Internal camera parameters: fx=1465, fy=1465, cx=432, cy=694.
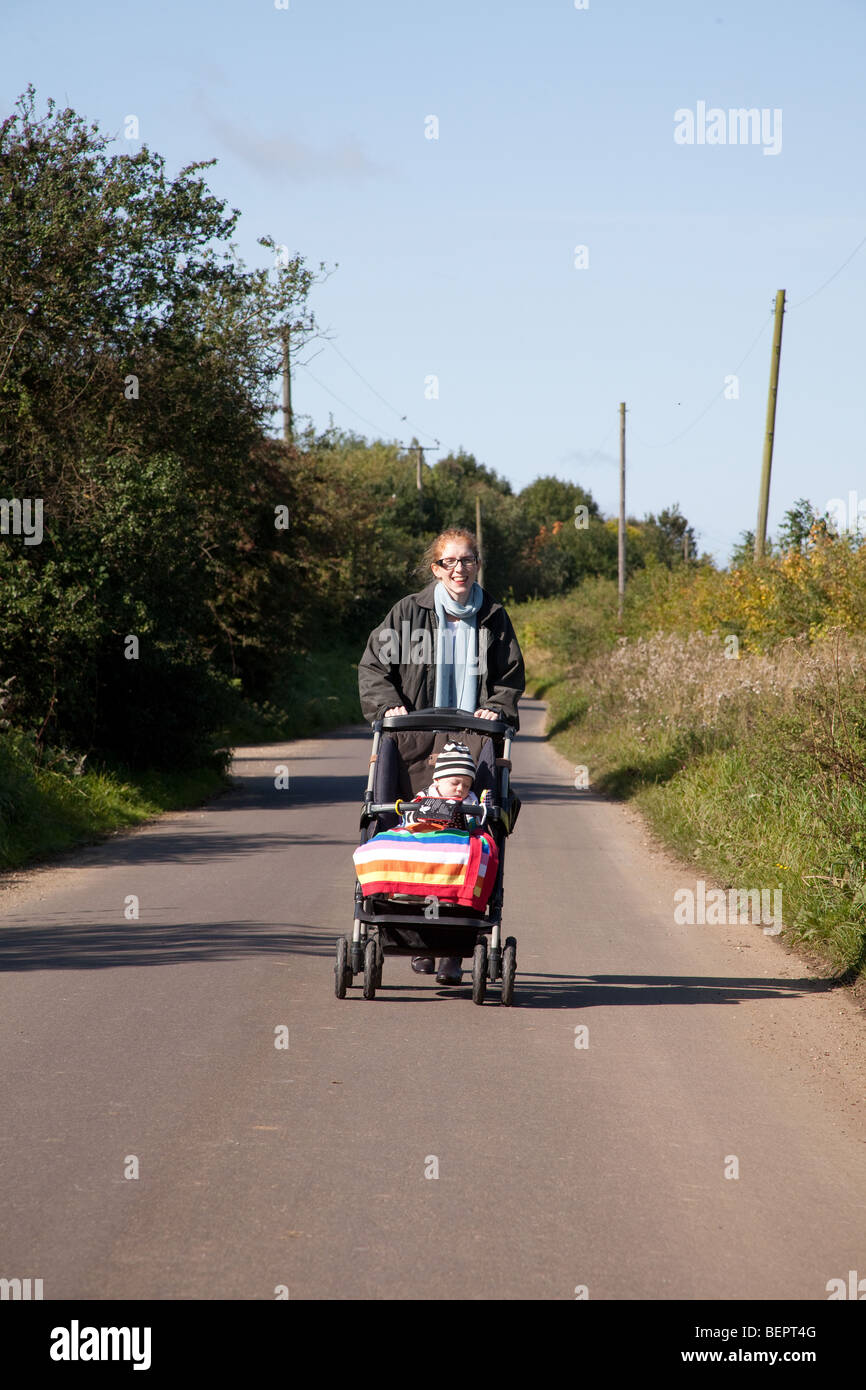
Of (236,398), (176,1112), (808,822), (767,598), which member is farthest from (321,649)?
(176,1112)

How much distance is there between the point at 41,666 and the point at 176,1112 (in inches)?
493

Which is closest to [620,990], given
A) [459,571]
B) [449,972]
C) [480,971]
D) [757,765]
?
[449,972]

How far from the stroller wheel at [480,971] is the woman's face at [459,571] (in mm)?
1885

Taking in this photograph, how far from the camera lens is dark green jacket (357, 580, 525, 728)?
7.95m

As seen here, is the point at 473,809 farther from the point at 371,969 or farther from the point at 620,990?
the point at 620,990

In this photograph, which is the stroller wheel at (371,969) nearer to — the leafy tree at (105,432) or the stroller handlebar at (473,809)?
the stroller handlebar at (473,809)

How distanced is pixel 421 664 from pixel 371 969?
1.69m

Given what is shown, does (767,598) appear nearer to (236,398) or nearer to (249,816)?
(236,398)

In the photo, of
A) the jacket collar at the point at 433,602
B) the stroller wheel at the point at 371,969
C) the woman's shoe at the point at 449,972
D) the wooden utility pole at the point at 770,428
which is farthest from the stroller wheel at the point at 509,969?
the wooden utility pole at the point at 770,428

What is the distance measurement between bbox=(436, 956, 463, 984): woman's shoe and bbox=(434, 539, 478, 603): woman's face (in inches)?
81.0

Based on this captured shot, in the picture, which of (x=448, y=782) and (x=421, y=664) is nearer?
(x=448, y=782)

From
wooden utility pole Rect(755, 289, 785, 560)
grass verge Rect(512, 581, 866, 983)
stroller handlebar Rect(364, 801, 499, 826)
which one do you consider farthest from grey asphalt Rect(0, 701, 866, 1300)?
wooden utility pole Rect(755, 289, 785, 560)

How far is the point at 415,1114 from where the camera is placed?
227 inches

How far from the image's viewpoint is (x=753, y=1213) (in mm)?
4797
